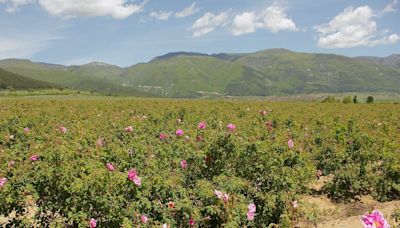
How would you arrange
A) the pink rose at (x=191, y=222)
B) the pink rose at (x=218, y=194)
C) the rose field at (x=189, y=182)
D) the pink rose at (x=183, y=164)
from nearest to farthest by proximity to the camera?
the rose field at (x=189, y=182)
the pink rose at (x=191, y=222)
the pink rose at (x=218, y=194)
the pink rose at (x=183, y=164)

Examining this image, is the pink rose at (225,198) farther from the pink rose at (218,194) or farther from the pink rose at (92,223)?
the pink rose at (92,223)

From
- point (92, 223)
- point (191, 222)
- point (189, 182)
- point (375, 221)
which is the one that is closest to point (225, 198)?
point (191, 222)

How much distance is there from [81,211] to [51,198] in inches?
31.2

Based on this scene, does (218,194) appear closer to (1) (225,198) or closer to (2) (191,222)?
(1) (225,198)

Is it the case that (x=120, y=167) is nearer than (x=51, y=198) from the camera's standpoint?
No

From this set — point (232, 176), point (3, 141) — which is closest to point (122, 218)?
point (232, 176)

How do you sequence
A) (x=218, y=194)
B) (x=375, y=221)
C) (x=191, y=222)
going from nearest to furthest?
(x=375, y=221) < (x=191, y=222) < (x=218, y=194)

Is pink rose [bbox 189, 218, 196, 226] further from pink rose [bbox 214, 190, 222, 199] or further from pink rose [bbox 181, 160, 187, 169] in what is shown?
pink rose [bbox 181, 160, 187, 169]

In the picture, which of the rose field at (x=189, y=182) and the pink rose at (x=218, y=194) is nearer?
the rose field at (x=189, y=182)

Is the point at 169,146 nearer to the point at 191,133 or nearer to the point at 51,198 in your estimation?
the point at 191,133

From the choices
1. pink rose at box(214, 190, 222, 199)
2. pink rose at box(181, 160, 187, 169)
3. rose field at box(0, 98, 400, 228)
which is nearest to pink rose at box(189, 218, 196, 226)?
rose field at box(0, 98, 400, 228)

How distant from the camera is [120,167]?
6684mm

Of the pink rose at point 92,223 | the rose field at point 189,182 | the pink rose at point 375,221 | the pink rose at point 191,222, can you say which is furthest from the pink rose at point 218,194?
the pink rose at point 375,221

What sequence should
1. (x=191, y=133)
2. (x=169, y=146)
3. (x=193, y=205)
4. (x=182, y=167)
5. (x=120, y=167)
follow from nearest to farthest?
1. (x=193, y=205)
2. (x=120, y=167)
3. (x=182, y=167)
4. (x=169, y=146)
5. (x=191, y=133)
